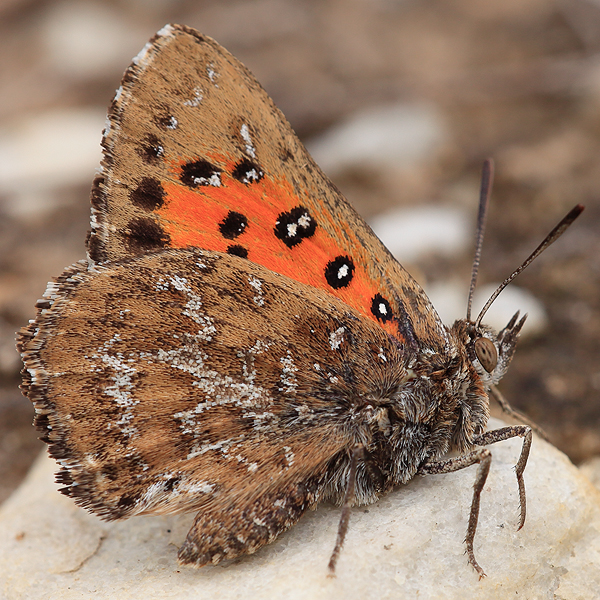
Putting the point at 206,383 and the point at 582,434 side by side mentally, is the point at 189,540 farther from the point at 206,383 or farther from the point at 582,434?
the point at 582,434

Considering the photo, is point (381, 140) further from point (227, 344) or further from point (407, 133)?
point (227, 344)

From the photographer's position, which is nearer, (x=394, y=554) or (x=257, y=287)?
(x=394, y=554)

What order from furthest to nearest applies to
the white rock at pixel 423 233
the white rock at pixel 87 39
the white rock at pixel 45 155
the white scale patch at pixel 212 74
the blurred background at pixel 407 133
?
1. the white rock at pixel 87 39
2. the white rock at pixel 45 155
3. the white rock at pixel 423 233
4. the blurred background at pixel 407 133
5. the white scale patch at pixel 212 74

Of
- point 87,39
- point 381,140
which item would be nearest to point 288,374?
point 381,140

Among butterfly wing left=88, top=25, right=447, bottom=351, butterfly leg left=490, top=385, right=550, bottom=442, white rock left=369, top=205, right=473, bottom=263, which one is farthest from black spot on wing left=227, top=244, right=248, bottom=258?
white rock left=369, top=205, right=473, bottom=263

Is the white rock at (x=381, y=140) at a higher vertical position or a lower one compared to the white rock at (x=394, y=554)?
higher

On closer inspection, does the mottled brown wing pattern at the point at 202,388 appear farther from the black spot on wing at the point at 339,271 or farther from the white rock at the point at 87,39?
the white rock at the point at 87,39

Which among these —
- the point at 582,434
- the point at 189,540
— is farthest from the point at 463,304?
the point at 189,540

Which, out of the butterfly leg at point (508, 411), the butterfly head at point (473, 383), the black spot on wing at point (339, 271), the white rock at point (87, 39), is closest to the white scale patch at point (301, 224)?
the black spot on wing at point (339, 271)

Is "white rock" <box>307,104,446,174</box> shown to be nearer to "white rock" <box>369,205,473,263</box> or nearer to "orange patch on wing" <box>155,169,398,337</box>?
"white rock" <box>369,205,473,263</box>
